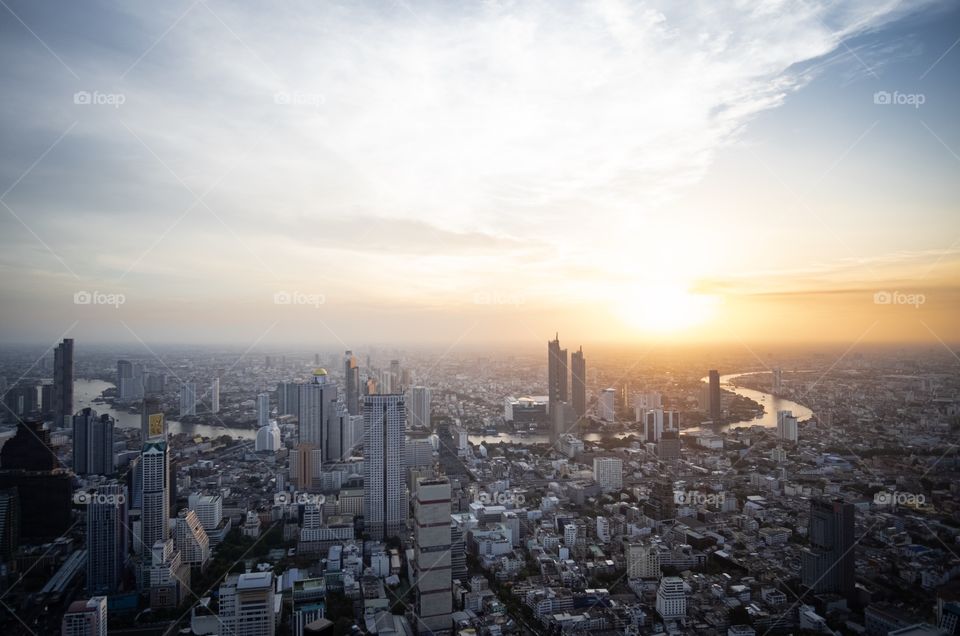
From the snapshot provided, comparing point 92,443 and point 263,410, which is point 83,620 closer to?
point 92,443

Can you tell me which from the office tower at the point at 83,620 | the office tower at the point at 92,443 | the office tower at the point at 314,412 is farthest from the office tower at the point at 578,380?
the office tower at the point at 83,620

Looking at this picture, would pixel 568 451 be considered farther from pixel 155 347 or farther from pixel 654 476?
pixel 155 347

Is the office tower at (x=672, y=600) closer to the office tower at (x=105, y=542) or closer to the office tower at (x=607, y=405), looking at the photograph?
the office tower at (x=105, y=542)

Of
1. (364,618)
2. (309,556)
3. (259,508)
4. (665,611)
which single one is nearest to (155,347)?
(259,508)

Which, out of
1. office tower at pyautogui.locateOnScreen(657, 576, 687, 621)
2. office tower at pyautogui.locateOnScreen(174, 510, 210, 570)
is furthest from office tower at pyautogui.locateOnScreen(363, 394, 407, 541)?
office tower at pyautogui.locateOnScreen(657, 576, 687, 621)

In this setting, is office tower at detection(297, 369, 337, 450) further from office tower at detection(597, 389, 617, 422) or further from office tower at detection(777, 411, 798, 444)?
office tower at detection(777, 411, 798, 444)
